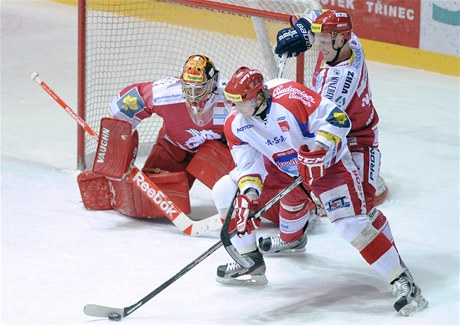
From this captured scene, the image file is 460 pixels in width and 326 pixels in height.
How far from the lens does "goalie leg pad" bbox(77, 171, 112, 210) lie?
18.5 feet

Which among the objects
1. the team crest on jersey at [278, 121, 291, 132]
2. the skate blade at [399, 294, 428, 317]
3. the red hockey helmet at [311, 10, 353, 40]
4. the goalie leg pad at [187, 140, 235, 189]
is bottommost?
the skate blade at [399, 294, 428, 317]

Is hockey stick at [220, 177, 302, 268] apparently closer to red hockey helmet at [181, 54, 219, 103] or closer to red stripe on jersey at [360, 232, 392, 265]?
red stripe on jersey at [360, 232, 392, 265]

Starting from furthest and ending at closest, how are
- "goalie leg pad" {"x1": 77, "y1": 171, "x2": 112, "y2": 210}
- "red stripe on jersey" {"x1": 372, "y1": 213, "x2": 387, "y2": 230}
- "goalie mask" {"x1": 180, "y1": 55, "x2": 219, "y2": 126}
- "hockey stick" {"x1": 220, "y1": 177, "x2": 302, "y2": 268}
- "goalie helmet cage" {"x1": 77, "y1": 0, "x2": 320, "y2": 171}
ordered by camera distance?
"goalie helmet cage" {"x1": 77, "y1": 0, "x2": 320, "y2": 171}, "goalie leg pad" {"x1": 77, "y1": 171, "x2": 112, "y2": 210}, "goalie mask" {"x1": 180, "y1": 55, "x2": 219, "y2": 126}, "red stripe on jersey" {"x1": 372, "y1": 213, "x2": 387, "y2": 230}, "hockey stick" {"x1": 220, "y1": 177, "x2": 302, "y2": 268}

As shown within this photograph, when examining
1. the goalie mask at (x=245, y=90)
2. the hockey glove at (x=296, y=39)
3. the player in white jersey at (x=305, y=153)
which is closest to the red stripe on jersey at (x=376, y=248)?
the player in white jersey at (x=305, y=153)

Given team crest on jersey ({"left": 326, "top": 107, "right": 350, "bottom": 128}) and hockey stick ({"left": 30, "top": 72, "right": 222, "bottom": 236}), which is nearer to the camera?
team crest on jersey ({"left": 326, "top": 107, "right": 350, "bottom": 128})

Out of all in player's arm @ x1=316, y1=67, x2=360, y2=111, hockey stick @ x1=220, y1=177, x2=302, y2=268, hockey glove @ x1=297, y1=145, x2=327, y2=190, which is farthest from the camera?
player's arm @ x1=316, y1=67, x2=360, y2=111

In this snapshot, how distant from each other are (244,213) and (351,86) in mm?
773

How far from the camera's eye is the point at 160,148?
5.67m

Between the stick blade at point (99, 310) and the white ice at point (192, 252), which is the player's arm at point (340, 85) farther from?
the stick blade at point (99, 310)

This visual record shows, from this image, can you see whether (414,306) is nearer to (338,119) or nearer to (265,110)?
(338,119)

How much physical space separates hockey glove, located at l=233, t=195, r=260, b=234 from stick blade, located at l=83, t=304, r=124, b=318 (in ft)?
1.75

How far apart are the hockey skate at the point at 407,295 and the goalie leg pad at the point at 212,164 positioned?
1201 mm

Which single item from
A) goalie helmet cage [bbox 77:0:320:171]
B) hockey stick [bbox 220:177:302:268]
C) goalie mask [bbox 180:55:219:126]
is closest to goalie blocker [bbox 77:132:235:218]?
goalie mask [bbox 180:55:219:126]

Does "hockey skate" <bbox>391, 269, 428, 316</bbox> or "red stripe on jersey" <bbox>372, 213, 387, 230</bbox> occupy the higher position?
"red stripe on jersey" <bbox>372, 213, 387, 230</bbox>
